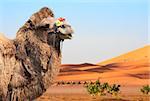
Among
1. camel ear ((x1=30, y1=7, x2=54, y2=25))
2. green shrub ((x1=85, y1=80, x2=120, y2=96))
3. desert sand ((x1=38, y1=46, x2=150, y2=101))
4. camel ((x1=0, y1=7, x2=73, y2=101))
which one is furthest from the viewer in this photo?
desert sand ((x1=38, y1=46, x2=150, y2=101))

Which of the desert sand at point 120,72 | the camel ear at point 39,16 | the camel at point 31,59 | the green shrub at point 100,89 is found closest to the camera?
the camel at point 31,59

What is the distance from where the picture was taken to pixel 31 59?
7598mm

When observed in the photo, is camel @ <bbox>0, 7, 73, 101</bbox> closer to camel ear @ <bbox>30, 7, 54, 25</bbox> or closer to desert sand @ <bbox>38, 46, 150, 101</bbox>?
camel ear @ <bbox>30, 7, 54, 25</bbox>

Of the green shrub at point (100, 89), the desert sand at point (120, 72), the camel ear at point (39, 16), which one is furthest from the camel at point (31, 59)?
the desert sand at point (120, 72)

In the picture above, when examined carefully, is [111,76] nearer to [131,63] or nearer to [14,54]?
[131,63]

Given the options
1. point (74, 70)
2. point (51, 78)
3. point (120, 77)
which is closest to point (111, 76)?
point (120, 77)

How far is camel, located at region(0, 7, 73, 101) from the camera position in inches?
292

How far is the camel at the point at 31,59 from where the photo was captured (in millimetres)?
7422

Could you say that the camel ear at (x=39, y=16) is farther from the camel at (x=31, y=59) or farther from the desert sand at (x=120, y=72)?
the desert sand at (x=120, y=72)

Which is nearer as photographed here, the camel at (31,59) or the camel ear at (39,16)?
the camel at (31,59)

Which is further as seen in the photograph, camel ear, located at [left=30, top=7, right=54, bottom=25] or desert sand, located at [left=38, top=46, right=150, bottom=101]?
desert sand, located at [left=38, top=46, right=150, bottom=101]

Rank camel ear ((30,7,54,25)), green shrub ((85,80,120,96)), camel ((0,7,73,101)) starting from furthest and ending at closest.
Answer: green shrub ((85,80,120,96)), camel ear ((30,7,54,25)), camel ((0,7,73,101))

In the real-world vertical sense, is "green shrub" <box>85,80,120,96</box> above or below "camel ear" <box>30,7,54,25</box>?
below

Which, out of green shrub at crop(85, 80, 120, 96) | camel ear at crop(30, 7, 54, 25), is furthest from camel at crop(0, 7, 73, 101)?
green shrub at crop(85, 80, 120, 96)
